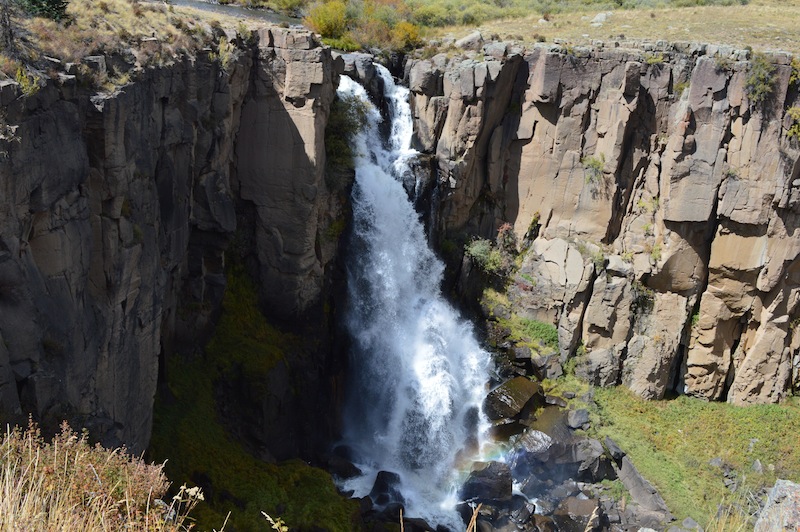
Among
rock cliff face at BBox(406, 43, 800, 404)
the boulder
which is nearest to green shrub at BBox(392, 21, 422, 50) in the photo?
rock cliff face at BBox(406, 43, 800, 404)

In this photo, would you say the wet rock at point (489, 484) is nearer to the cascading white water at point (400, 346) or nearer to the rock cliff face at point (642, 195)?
the cascading white water at point (400, 346)

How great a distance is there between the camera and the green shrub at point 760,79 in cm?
2295

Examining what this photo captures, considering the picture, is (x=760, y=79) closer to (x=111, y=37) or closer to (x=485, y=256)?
(x=485, y=256)

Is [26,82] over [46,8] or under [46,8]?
under

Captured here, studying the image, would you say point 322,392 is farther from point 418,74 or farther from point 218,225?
point 418,74

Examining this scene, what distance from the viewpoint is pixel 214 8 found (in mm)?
29594

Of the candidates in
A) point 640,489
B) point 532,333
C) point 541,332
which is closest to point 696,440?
point 640,489

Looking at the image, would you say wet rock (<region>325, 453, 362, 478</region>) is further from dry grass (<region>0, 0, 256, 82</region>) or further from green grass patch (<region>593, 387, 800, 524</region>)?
dry grass (<region>0, 0, 256, 82</region>)

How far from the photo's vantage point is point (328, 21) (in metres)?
30.1

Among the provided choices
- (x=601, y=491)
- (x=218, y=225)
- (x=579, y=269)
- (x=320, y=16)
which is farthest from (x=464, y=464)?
(x=320, y=16)

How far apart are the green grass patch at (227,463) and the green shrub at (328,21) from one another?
48.8 ft

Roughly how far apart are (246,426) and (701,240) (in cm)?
1659

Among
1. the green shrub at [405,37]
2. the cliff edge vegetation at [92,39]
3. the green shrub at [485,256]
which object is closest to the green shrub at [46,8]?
the cliff edge vegetation at [92,39]

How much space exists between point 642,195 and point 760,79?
5.30m
